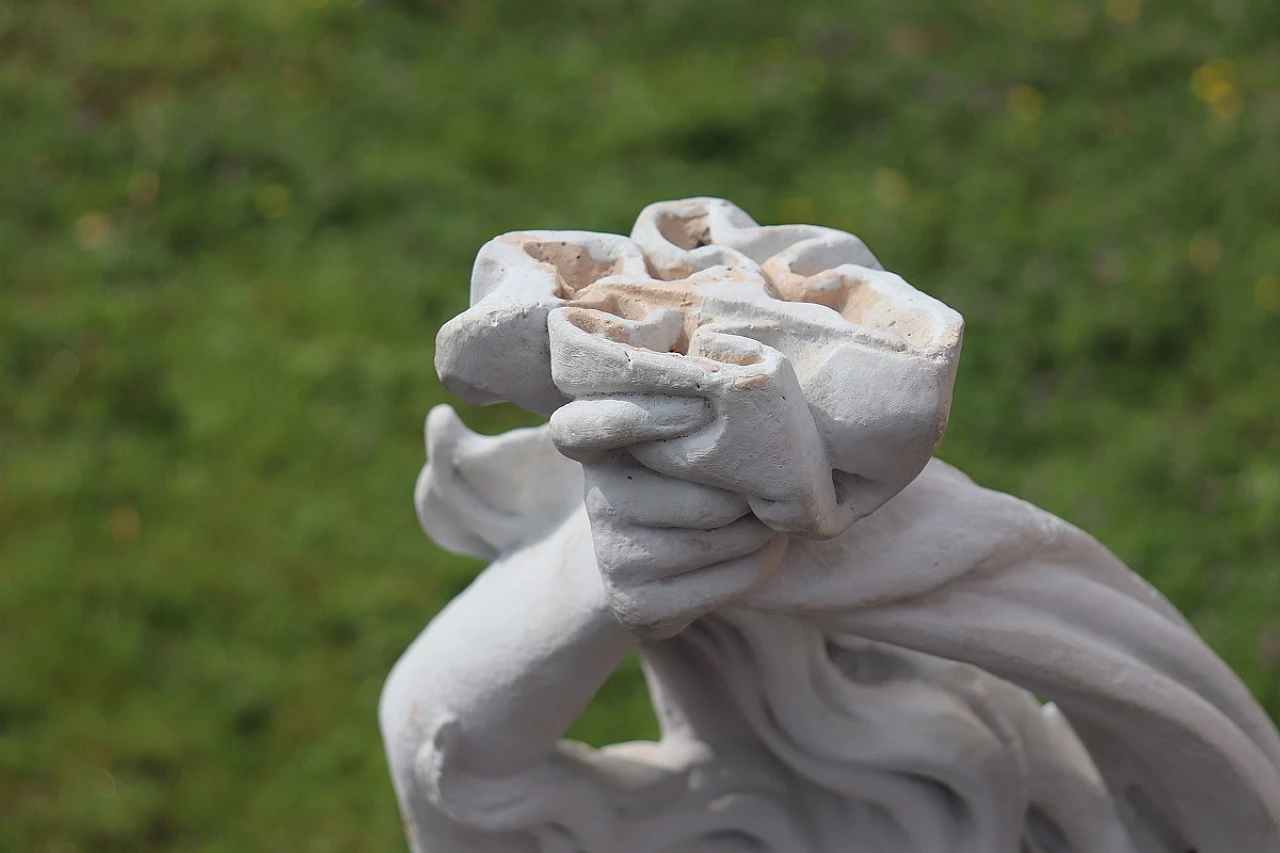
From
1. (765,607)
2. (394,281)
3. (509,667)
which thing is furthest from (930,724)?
(394,281)

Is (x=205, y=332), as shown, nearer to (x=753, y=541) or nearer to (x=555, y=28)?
(x=555, y=28)

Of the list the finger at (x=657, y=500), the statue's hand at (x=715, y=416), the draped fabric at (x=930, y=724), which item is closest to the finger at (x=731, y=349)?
the statue's hand at (x=715, y=416)

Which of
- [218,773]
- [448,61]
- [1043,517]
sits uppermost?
[1043,517]

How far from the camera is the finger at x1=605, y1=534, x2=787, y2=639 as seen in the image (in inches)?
50.4

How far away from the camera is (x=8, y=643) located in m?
3.24

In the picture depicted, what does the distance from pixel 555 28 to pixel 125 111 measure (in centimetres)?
132

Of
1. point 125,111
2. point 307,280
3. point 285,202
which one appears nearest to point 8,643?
point 307,280

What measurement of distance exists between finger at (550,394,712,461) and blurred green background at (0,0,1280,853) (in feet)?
6.39

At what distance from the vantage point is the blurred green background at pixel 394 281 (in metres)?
3.16

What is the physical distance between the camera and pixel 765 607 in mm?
1417

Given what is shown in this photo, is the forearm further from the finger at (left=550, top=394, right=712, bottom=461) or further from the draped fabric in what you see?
the finger at (left=550, top=394, right=712, bottom=461)

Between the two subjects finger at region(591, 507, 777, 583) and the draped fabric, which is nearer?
finger at region(591, 507, 777, 583)

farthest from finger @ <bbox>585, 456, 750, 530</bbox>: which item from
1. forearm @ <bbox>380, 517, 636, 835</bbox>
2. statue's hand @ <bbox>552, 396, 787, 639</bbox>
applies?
forearm @ <bbox>380, 517, 636, 835</bbox>

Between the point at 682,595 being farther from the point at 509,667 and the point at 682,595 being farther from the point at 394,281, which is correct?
the point at 394,281
